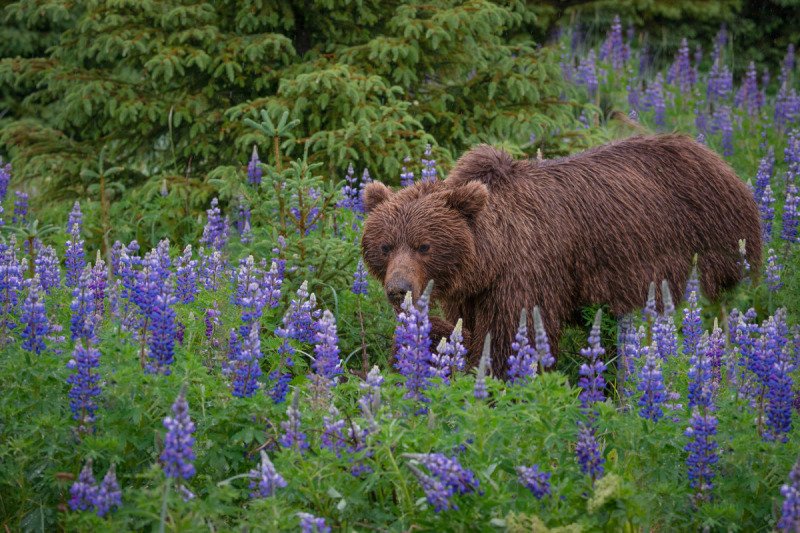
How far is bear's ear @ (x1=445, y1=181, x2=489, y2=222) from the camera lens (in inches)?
198

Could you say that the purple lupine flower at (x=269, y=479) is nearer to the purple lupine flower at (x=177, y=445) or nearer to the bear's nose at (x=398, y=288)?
the purple lupine flower at (x=177, y=445)

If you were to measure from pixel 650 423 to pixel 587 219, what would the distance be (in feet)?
8.02

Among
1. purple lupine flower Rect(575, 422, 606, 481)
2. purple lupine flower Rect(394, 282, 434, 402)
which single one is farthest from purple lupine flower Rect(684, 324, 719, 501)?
purple lupine flower Rect(394, 282, 434, 402)

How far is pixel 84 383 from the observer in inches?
123

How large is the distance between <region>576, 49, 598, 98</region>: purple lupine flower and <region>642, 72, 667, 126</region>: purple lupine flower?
24.1 inches

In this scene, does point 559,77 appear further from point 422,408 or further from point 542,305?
point 422,408

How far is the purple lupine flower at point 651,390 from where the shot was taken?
321 centimetres

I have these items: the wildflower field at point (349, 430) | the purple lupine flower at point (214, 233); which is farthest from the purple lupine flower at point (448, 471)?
the purple lupine flower at point (214, 233)

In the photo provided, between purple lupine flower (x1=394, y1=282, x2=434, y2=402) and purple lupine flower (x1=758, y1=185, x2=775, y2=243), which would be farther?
purple lupine flower (x1=758, y1=185, x2=775, y2=243)

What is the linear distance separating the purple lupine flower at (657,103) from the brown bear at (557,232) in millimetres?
4552

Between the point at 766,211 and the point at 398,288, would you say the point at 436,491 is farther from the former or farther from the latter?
the point at 766,211

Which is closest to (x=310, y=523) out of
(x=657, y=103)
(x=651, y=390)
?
(x=651, y=390)

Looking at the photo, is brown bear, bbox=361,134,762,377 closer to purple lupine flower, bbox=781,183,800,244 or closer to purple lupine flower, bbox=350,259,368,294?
purple lupine flower, bbox=350,259,368,294

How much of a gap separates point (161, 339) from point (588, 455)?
1481 millimetres
